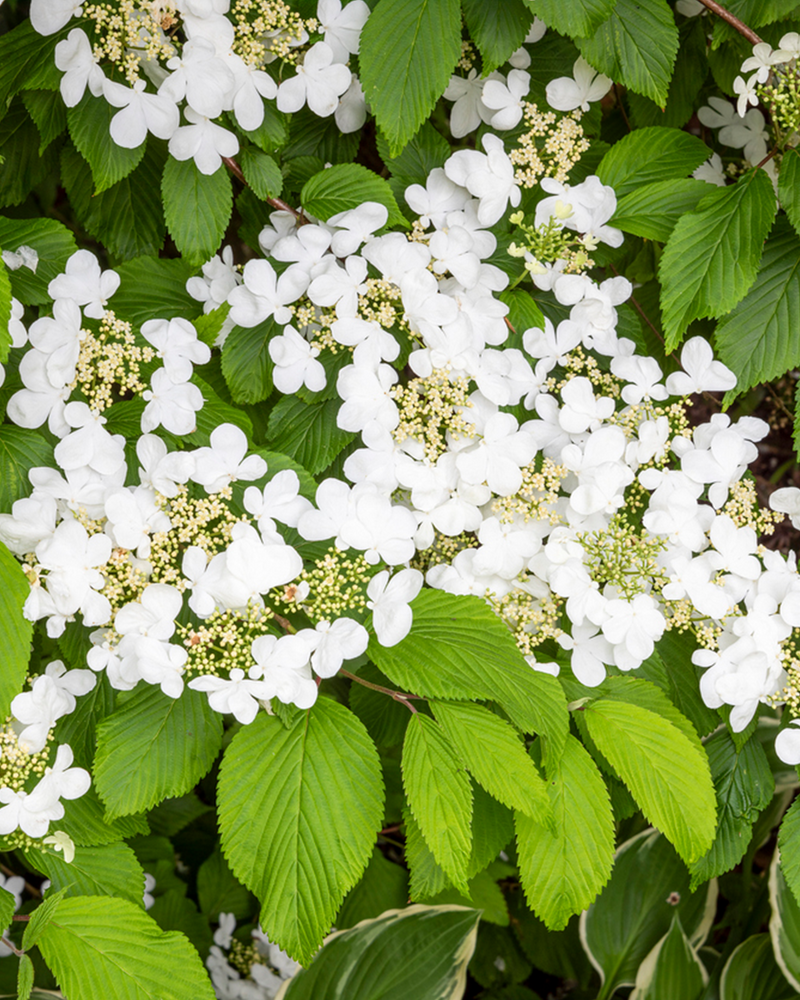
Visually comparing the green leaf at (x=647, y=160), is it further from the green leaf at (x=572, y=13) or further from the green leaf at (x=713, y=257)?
the green leaf at (x=572, y=13)

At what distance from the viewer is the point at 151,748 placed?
3.01 ft

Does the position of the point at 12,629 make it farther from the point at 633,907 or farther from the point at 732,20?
the point at 633,907

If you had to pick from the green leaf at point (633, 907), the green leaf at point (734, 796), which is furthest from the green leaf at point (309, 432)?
the green leaf at point (633, 907)

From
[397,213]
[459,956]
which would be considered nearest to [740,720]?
[397,213]

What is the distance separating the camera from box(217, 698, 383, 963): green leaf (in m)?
0.85

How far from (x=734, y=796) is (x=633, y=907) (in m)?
0.73

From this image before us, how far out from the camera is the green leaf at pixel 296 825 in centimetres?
85

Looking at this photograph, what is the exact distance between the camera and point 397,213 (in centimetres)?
101

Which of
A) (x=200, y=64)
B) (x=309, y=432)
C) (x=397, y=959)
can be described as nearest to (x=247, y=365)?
(x=309, y=432)

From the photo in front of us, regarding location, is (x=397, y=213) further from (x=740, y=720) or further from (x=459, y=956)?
(x=459, y=956)

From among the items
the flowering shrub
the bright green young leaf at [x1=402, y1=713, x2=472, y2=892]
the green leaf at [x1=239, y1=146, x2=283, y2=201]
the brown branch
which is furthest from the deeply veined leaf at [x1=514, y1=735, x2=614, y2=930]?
the brown branch

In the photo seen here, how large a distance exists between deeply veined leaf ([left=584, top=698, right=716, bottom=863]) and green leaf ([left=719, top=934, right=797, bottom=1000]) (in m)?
0.93

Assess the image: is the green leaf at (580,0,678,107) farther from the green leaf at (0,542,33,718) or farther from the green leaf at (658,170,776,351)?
the green leaf at (0,542,33,718)

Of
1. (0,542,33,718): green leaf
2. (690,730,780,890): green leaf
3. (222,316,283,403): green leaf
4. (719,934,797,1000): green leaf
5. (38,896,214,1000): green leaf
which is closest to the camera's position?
(0,542,33,718): green leaf
